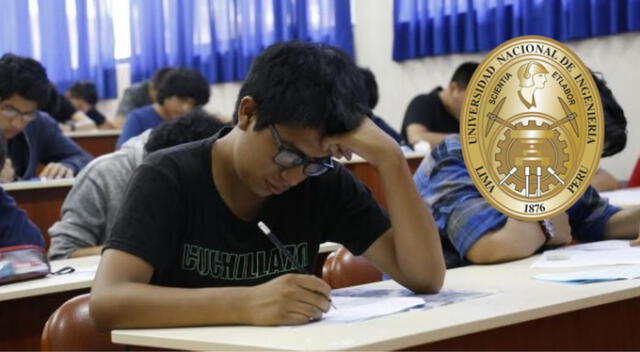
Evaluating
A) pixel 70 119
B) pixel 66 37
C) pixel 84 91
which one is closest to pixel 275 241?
pixel 70 119

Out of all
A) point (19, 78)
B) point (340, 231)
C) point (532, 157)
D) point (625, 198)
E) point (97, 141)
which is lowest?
point (97, 141)

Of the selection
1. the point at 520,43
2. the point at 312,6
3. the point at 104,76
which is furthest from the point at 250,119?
the point at 104,76

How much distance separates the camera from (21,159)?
471cm

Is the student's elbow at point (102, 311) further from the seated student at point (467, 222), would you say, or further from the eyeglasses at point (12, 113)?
the eyeglasses at point (12, 113)

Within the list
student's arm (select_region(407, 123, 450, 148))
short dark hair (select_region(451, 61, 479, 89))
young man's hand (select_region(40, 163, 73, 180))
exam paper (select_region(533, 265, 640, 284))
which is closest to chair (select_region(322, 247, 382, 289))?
exam paper (select_region(533, 265, 640, 284))

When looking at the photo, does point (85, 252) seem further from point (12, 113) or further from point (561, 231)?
point (561, 231)

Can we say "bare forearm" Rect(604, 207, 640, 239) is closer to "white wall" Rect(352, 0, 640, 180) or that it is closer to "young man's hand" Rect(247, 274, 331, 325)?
"young man's hand" Rect(247, 274, 331, 325)

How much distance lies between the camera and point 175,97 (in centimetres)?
586

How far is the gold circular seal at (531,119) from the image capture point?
2084 millimetres

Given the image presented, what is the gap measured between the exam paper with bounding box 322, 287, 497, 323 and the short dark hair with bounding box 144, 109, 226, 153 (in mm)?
829

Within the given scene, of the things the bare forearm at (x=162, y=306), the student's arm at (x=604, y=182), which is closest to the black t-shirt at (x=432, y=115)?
the student's arm at (x=604, y=182)

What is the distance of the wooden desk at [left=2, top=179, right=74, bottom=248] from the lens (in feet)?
14.2

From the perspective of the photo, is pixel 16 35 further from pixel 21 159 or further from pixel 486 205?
pixel 486 205

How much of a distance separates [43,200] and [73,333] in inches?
106
